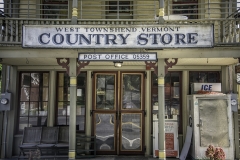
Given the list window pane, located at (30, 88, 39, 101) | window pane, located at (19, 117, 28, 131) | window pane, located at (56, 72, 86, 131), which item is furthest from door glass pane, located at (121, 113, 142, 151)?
window pane, located at (19, 117, 28, 131)

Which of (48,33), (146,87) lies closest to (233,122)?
(146,87)

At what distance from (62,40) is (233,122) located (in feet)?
19.7

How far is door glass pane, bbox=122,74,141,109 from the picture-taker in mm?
9086

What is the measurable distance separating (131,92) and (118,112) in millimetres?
814

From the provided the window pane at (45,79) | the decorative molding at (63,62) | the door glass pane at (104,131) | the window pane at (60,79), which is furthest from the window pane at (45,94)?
the decorative molding at (63,62)

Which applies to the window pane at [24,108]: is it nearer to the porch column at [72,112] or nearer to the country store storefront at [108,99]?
the country store storefront at [108,99]

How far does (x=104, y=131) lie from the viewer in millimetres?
8984

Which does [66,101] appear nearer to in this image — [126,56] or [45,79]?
[45,79]

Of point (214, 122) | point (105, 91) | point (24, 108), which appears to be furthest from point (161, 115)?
point (24, 108)

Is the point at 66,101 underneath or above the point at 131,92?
underneath

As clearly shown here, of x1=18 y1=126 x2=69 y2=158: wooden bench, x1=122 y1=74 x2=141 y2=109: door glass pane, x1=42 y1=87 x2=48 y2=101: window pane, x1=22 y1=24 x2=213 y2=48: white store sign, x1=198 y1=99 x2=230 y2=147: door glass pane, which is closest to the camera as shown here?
x1=22 y1=24 x2=213 y2=48: white store sign

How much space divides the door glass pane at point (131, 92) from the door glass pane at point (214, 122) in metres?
2.11

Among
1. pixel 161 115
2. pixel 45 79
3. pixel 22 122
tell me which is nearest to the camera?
pixel 161 115

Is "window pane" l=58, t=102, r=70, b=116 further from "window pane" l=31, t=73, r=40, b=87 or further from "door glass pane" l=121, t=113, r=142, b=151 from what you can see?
"door glass pane" l=121, t=113, r=142, b=151
